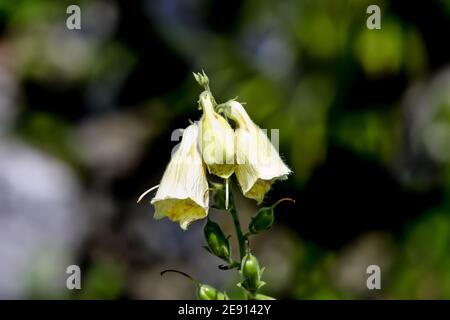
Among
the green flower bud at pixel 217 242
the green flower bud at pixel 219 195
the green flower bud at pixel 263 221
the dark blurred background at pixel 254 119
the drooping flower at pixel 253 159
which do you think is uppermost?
the dark blurred background at pixel 254 119

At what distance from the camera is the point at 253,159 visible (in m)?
1.72

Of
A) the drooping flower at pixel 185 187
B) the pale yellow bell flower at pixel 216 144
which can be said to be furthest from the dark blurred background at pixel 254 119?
the pale yellow bell flower at pixel 216 144

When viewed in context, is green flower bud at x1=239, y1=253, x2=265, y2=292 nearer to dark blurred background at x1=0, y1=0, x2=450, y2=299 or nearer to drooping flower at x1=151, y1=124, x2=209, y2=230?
drooping flower at x1=151, y1=124, x2=209, y2=230

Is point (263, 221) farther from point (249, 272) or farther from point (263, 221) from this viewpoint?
point (249, 272)

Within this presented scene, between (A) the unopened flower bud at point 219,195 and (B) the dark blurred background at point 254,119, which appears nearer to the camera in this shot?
(A) the unopened flower bud at point 219,195

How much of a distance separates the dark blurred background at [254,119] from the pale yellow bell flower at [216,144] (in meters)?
2.11

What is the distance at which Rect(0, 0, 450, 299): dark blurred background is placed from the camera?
396 centimetres

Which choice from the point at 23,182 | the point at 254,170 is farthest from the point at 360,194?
the point at 254,170

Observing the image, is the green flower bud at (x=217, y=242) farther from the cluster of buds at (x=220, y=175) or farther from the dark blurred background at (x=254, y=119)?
the dark blurred background at (x=254, y=119)

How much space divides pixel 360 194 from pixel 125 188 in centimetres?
91

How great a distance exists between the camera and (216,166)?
1669 mm

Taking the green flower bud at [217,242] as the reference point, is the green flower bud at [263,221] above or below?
above

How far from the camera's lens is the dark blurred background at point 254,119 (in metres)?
3.96

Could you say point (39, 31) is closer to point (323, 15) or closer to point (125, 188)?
point (125, 188)
